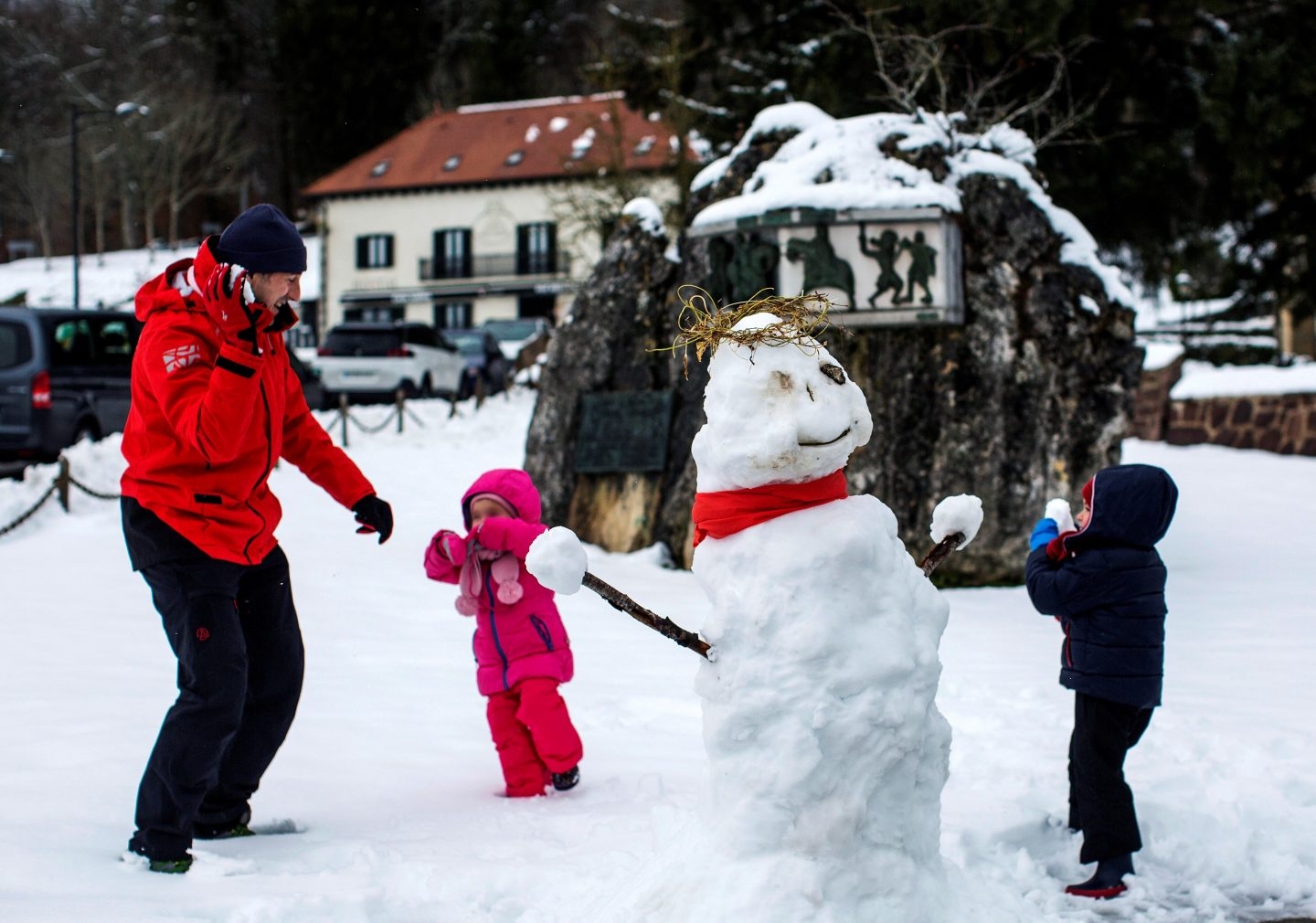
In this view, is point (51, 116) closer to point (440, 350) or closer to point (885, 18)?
point (440, 350)

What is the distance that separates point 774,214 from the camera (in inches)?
313

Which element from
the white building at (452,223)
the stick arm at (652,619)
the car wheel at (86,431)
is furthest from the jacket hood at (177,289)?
the white building at (452,223)

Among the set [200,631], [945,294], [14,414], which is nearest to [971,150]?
[945,294]

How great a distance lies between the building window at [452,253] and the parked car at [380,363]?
73.4ft

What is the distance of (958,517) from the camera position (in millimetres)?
3252

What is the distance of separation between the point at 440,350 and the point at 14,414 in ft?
33.3

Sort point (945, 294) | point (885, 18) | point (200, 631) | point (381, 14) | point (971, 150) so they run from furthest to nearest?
point (381, 14), point (885, 18), point (971, 150), point (945, 294), point (200, 631)

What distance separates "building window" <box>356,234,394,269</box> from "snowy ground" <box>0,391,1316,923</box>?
116 ft

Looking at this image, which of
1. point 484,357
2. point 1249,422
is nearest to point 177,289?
point 1249,422

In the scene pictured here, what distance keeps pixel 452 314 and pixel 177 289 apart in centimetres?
4023

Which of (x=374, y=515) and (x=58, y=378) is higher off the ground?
(x=58, y=378)

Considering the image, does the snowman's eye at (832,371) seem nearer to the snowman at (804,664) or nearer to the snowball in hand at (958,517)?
the snowman at (804,664)

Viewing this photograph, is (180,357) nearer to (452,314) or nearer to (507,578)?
(507,578)

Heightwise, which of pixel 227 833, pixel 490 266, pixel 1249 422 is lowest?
pixel 227 833
